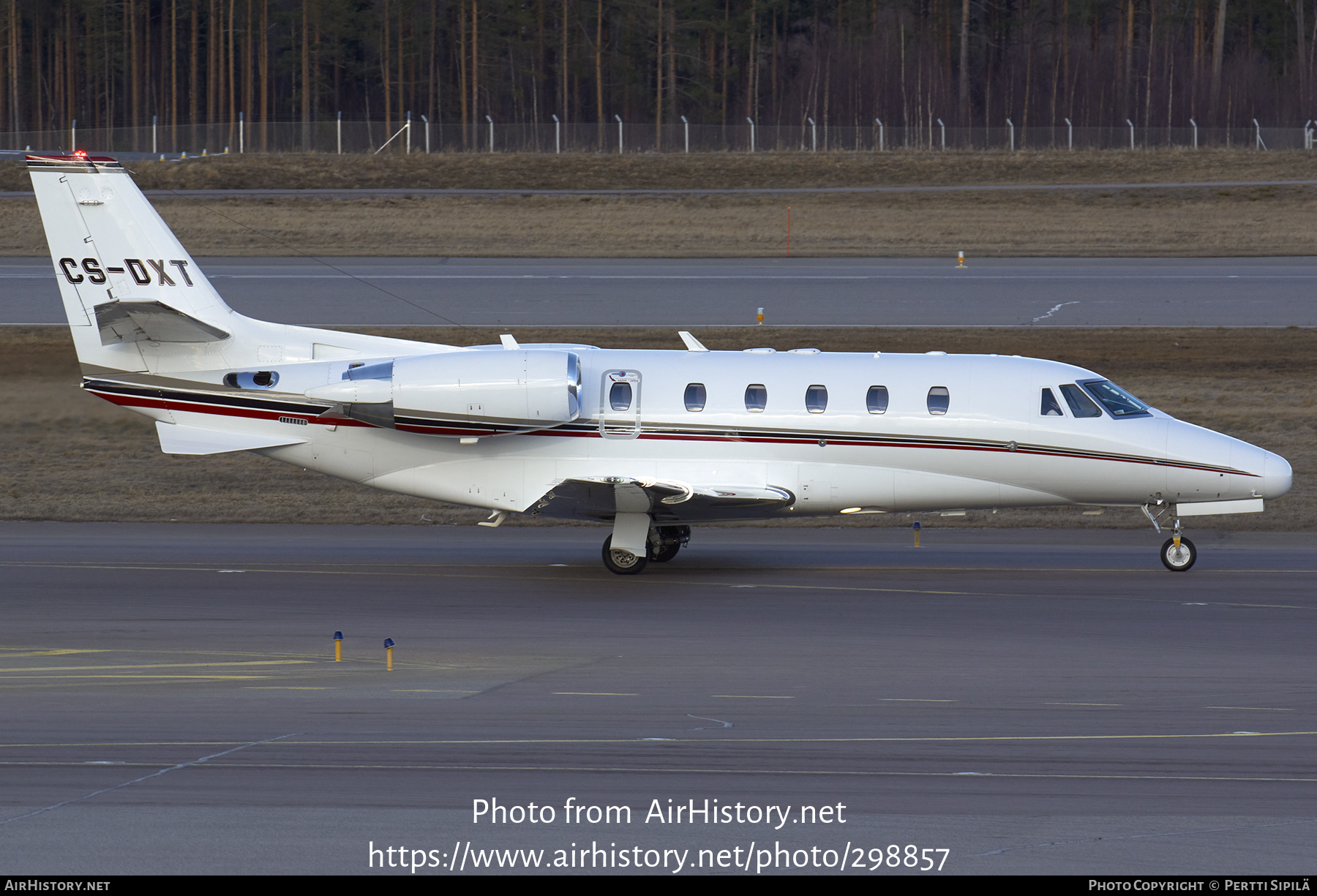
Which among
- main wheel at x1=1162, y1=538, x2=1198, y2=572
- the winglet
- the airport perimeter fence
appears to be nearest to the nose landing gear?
main wheel at x1=1162, y1=538, x2=1198, y2=572

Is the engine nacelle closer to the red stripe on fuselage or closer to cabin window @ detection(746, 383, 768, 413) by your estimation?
the red stripe on fuselage

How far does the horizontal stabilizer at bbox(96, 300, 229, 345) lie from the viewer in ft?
58.0

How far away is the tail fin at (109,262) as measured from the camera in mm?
18344

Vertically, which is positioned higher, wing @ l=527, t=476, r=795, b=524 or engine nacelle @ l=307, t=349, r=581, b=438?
engine nacelle @ l=307, t=349, r=581, b=438

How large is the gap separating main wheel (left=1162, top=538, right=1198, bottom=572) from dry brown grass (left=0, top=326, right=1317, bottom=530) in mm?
3465

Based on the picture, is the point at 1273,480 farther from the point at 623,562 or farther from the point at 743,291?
the point at 743,291

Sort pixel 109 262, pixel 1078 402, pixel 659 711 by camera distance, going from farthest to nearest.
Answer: pixel 109 262 < pixel 1078 402 < pixel 659 711

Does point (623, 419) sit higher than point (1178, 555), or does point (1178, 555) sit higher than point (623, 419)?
point (623, 419)

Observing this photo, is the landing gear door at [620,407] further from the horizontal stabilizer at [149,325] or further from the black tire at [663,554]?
the horizontal stabilizer at [149,325]

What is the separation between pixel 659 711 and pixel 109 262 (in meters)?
11.1

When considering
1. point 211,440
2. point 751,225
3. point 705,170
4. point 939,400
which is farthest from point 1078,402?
point 705,170

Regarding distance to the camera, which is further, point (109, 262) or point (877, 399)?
point (109, 262)

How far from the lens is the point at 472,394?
17.6 m

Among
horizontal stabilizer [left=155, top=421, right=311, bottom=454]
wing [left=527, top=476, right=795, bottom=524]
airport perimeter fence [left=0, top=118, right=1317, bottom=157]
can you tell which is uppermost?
airport perimeter fence [left=0, top=118, right=1317, bottom=157]
